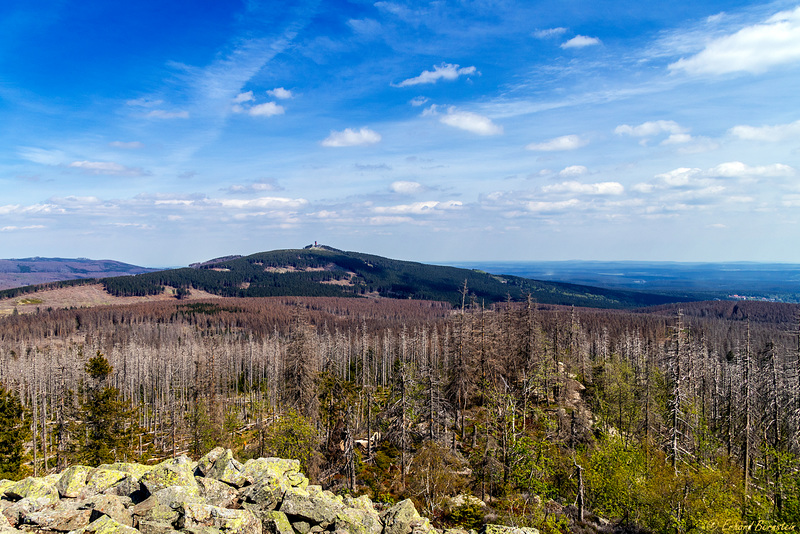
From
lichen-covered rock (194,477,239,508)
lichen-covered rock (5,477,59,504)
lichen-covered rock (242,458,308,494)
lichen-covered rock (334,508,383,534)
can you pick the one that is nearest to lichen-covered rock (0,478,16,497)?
lichen-covered rock (5,477,59,504)

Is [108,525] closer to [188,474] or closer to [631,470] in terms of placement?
→ [188,474]

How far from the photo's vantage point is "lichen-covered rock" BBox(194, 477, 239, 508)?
1414cm

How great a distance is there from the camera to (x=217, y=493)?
14.5 meters

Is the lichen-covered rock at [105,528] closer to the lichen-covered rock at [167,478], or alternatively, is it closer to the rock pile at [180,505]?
the rock pile at [180,505]

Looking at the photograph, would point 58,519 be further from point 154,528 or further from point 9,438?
point 9,438

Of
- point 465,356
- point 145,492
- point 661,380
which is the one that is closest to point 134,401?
point 465,356

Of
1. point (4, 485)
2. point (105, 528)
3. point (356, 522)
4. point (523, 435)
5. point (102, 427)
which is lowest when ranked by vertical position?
point (102, 427)

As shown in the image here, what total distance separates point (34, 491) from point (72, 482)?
1.08 meters

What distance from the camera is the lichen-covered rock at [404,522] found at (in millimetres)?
13977

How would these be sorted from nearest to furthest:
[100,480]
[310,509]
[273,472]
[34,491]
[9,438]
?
[34,491]
[310,509]
[100,480]
[273,472]
[9,438]

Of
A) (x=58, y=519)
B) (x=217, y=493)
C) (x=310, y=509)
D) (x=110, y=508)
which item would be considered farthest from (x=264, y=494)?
(x=58, y=519)

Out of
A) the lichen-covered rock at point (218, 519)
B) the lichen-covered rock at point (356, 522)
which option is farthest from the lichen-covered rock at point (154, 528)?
the lichen-covered rock at point (356, 522)

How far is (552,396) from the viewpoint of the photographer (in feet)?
189

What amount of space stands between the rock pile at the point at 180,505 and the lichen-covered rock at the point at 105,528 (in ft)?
0.07
